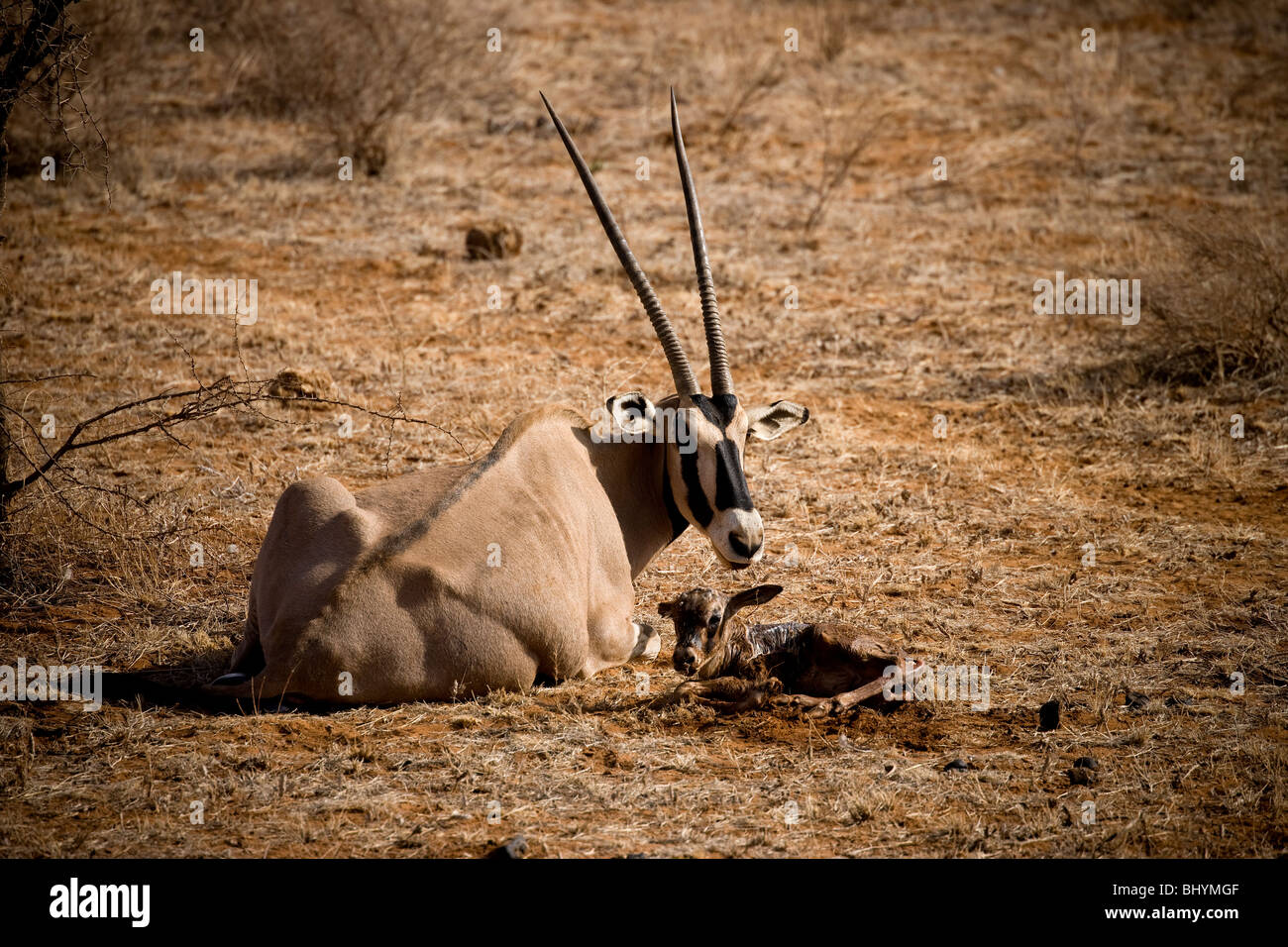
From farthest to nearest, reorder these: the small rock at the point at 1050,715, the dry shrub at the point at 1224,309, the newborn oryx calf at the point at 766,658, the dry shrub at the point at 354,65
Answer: the dry shrub at the point at 354,65
the dry shrub at the point at 1224,309
the newborn oryx calf at the point at 766,658
the small rock at the point at 1050,715

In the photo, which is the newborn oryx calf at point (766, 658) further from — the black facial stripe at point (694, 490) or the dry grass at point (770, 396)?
the black facial stripe at point (694, 490)

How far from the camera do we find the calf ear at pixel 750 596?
533 centimetres

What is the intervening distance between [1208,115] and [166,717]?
15.2 m

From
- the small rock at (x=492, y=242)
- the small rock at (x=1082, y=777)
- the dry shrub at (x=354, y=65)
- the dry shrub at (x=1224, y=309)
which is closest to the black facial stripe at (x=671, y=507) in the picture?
the small rock at (x=1082, y=777)

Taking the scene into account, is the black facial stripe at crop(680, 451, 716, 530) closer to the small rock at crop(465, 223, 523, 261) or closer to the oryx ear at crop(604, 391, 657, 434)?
the oryx ear at crop(604, 391, 657, 434)

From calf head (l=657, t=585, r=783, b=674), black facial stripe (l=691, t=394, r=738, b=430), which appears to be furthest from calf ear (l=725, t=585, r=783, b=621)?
black facial stripe (l=691, t=394, r=738, b=430)

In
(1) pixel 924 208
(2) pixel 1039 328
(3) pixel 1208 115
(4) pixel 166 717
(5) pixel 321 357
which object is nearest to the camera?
(4) pixel 166 717

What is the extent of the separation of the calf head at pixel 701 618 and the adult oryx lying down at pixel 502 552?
19 centimetres

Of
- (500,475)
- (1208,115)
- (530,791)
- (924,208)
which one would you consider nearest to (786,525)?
(500,475)

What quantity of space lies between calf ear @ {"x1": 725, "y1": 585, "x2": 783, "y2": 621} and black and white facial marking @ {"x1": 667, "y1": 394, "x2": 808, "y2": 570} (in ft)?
0.44

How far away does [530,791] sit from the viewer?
4.30 metres

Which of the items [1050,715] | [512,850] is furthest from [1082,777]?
[512,850]

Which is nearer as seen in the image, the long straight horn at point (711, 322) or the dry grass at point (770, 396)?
the dry grass at point (770, 396)
